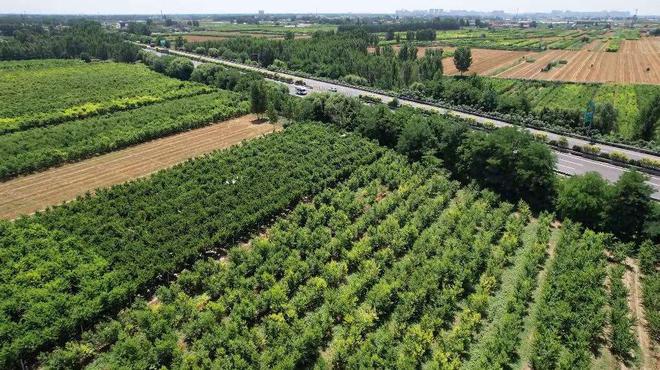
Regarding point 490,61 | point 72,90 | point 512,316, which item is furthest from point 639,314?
point 490,61

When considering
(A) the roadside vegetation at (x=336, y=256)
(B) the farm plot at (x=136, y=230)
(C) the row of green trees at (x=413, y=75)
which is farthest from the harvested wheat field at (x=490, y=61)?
(B) the farm plot at (x=136, y=230)

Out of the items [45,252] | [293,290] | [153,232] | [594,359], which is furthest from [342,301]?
[45,252]

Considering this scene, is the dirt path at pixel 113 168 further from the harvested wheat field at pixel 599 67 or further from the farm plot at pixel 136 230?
the harvested wheat field at pixel 599 67

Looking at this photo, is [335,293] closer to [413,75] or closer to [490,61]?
[413,75]

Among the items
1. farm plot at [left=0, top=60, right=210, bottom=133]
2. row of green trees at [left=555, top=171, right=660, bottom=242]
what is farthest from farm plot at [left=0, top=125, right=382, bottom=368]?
farm plot at [left=0, top=60, right=210, bottom=133]

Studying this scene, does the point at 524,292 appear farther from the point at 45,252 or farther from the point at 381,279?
the point at 45,252

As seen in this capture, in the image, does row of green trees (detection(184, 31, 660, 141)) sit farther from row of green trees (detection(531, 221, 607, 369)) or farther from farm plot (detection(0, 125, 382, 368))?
row of green trees (detection(531, 221, 607, 369))
